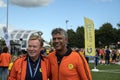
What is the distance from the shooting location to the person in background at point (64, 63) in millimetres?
5191

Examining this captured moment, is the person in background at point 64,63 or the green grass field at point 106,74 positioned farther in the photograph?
the green grass field at point 106,74

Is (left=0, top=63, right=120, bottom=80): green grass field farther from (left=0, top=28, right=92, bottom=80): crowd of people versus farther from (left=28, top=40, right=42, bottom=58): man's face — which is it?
(left=28, top=40, right=42, bottom=58): man's face

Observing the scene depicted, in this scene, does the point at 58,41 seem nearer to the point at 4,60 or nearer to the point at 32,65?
the point at 32,65

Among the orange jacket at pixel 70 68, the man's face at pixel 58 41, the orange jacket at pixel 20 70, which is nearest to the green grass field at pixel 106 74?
the orange jacket at pixel 70 68

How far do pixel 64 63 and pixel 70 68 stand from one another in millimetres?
118

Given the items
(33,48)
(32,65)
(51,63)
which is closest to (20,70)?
(32,65)

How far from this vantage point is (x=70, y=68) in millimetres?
5203

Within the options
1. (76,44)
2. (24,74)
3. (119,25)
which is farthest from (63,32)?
(76,44)

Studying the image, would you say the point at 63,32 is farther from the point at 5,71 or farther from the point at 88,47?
the point at 88,47

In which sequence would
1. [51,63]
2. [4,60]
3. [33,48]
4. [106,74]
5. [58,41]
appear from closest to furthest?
1. [33,48]
2. [58,41]
3. [51,63]
4. [4,60]
5. [106,74]

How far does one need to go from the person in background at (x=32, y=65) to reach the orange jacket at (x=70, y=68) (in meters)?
0.21

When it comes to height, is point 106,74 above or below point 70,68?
below

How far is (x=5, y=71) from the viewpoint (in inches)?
601

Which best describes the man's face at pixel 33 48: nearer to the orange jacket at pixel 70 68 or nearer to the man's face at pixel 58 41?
the man's face at pixel 58 41
